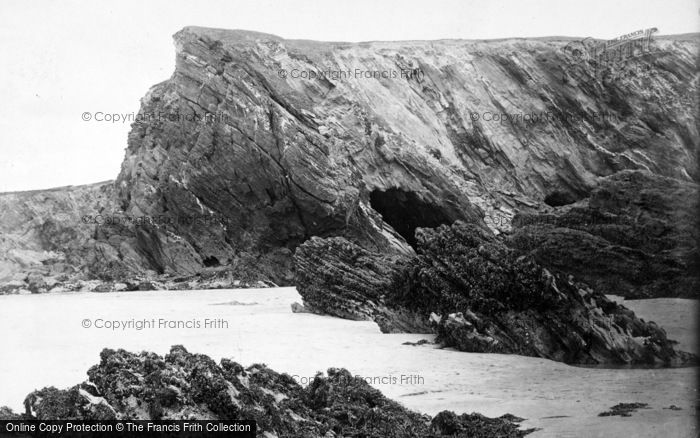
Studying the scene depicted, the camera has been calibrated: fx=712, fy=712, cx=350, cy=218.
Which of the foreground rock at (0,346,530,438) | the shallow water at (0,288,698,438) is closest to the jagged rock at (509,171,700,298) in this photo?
the shallow water at (0,288,698,438)

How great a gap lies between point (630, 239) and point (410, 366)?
2893mm

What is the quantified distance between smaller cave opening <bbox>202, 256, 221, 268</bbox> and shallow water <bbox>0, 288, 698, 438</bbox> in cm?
1015

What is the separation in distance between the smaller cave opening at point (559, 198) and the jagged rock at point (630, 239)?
7.52 m

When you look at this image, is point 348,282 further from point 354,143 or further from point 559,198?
point 559,198

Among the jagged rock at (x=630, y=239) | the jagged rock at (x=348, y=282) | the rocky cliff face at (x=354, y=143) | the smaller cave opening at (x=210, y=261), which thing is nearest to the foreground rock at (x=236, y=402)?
the jagged rock at (x=348, y=282)

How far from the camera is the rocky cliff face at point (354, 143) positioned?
1566cm

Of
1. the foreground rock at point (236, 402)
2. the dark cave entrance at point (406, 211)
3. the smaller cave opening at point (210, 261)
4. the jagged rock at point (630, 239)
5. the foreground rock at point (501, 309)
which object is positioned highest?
the dark cave entrance at point (406, 211)

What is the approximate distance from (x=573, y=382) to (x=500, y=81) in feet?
39.2

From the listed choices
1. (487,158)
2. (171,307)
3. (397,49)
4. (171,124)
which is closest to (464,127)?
(487,158)

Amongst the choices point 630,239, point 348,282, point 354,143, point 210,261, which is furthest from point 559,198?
point 630,239

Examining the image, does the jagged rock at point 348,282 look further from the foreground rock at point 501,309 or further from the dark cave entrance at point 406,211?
the dark cave entrance at point 406,211

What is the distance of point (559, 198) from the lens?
A: 52.8ft

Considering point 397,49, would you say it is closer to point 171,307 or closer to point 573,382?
point 171,307

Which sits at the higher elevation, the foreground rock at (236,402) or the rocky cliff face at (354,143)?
the rocky cliff face at (354,143)
